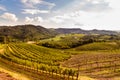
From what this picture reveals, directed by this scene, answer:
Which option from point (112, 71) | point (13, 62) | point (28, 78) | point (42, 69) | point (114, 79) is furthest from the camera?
point (13, 62)

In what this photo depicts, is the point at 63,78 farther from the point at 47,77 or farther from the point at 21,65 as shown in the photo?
the point at 21,65

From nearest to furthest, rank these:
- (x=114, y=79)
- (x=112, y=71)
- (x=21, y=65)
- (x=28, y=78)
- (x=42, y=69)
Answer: (x=28, y=78)
(x=114, y=79)
(x=42, y=69)
(x=112, y=71)
(x=21, y=65)

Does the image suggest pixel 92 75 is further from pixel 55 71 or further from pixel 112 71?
pixel 55 71

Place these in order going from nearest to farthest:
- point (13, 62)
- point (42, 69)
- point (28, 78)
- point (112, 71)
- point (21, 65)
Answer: point (28, 78), point (42, 69), point (112, 71), point (21, 65), point (13, 62)

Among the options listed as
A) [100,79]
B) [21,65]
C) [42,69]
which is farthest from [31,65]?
[100,79]

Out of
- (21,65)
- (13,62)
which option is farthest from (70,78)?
(13,62)

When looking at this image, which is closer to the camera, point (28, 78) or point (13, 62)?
point (28, 78)

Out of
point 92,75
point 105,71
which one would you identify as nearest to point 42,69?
point 92,75

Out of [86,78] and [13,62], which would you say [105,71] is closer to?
[86,78]

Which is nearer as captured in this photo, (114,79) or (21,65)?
(114,79)

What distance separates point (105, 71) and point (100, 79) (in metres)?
18.5

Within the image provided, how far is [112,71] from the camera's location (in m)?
111

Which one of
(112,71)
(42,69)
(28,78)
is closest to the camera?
(28,78)

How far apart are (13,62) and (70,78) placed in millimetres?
50243
